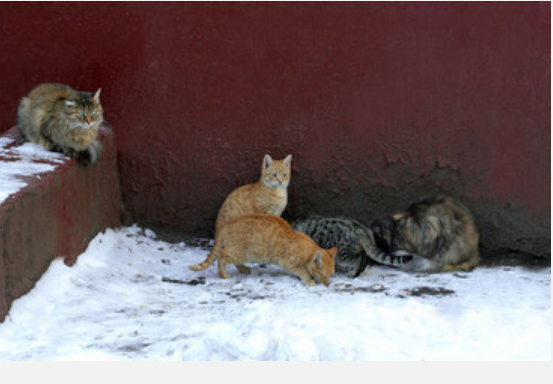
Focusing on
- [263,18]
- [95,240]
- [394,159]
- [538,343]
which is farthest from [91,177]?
[538,343]

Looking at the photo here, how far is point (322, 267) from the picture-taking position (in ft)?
19.6

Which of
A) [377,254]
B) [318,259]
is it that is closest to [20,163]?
[318,259]

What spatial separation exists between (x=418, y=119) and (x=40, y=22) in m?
3.28

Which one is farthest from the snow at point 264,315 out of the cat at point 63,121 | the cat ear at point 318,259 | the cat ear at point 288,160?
the cat ear at point 288,160

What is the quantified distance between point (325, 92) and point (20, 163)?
99.2 inches

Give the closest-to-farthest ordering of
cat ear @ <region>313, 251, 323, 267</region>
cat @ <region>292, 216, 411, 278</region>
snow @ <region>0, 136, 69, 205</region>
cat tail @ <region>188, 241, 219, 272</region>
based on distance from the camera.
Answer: snow @ <region>0, 136, 69, 205</region> < cat ear @ <region>313, 251, 323, 267</region> < cat tail @ <region>188, 241, 219, 272</region> < cat @ <region>292, 216, 411, 278</region>

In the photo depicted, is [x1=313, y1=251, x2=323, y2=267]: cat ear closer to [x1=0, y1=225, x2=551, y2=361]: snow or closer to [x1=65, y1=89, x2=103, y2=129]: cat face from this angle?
[x1=0, y1=225, x2=551, y2=361]: snow

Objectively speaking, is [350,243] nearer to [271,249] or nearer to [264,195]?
[271,249]

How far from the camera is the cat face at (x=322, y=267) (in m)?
5.96

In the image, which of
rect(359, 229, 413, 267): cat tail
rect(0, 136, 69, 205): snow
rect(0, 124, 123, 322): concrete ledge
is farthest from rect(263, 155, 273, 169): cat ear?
rect(0, 136, 69, 205): snow

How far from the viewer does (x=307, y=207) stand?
7094 mm

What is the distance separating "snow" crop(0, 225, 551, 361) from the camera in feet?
14.6

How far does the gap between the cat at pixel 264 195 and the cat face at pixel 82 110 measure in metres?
1.29

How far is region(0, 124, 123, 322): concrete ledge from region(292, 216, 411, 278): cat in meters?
1.71
